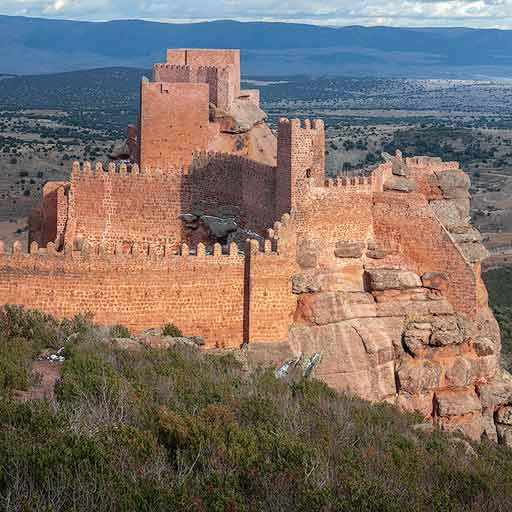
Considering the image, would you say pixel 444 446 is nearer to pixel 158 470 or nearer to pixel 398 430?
pixel 398 430

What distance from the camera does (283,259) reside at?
2417 cm

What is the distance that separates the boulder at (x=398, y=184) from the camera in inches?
1071

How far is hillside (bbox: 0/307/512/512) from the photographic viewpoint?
1309 centimetres

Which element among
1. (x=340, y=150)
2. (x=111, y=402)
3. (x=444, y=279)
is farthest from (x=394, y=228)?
(x=340, y=150)

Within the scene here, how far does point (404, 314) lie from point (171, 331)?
18.5 feet

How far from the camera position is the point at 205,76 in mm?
31109

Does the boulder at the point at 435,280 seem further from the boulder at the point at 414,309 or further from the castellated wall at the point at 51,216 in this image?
the castellated wall at the point at 51,216

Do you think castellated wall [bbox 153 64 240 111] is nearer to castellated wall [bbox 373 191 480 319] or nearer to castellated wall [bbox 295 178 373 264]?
castellated wall [bbox 295 178 373 264]

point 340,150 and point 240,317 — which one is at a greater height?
point 340,150

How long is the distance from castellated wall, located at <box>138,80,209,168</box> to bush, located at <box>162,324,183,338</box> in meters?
6.31

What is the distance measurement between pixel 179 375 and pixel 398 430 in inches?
158

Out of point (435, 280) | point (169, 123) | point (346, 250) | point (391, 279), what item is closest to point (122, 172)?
point (169, 123)

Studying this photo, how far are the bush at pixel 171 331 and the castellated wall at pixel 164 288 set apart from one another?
7.2 inches

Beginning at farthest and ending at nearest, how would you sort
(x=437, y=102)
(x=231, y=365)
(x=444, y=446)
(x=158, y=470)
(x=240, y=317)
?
(x=437, y=102) → (x=240, y=317) → (x=231, y=365) → (x=444, y=446) → (x=158, y=470)
